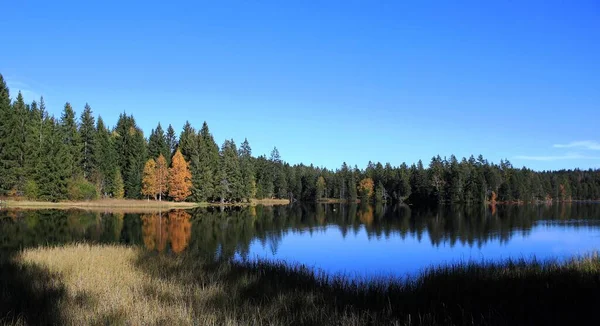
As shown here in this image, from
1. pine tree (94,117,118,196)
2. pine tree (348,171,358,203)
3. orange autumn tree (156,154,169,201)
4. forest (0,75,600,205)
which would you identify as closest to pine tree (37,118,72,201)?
forest (0,75,600,205)

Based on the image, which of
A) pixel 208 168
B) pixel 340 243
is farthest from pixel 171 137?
pixel 340 243

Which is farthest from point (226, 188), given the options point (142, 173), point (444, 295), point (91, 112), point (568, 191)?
point (568, 191)

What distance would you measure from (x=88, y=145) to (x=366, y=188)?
332 feet

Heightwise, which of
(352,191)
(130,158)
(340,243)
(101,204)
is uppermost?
(130,158)

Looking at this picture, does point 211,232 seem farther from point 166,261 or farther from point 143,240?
point 166,261

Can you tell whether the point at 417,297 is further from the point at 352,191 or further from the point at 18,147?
the point at 352,191

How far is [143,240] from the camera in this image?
3139 cm

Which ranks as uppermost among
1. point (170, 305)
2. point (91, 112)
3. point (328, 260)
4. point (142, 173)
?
point (91, 112)

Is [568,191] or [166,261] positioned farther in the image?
[568,191]

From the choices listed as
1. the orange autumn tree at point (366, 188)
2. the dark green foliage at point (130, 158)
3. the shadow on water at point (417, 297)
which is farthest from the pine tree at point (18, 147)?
the orange autumn tree at point (366, 188)

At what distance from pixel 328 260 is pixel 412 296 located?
15033mm

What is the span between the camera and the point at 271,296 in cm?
1027

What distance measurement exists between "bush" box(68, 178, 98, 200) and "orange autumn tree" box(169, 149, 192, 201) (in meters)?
15.4

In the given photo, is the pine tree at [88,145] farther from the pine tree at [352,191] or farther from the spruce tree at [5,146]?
the pine tree at [352,191]
